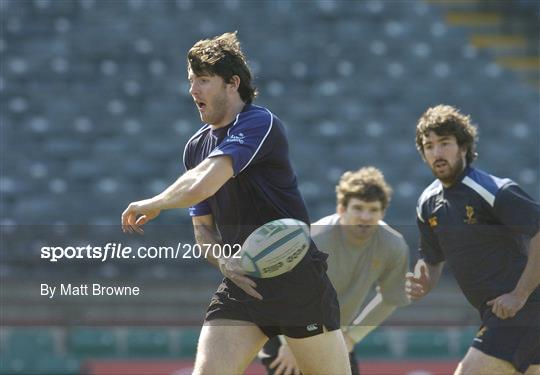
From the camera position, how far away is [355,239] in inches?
248

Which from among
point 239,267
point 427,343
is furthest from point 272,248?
point 427,343

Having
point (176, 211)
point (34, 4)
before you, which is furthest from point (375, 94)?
point (34, 4)

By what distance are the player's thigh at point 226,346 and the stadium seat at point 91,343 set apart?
3.96 meters

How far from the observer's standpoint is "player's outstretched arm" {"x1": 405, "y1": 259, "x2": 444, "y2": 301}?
594 cm

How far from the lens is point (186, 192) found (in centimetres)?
428

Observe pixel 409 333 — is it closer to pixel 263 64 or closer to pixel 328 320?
pixel 328 320

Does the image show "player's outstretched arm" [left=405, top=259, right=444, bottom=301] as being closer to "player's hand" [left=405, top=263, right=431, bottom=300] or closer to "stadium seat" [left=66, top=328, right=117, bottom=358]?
"player's hand" [left=405, top=263, right=431, bottom=300]

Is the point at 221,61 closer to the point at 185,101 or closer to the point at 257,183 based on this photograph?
the point at 257,183

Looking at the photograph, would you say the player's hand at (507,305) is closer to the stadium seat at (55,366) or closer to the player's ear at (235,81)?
the player's ear at (235,81)

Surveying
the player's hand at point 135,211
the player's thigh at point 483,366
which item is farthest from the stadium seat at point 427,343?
the player's hand at point 135,211

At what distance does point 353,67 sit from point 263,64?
1.15 meters

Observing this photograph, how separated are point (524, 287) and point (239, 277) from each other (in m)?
1.63

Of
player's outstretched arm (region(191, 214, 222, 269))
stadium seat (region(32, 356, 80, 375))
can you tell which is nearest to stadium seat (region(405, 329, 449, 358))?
stadium seat (region(32, 356, 80, 375))

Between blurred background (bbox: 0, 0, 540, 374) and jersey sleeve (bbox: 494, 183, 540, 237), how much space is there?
13.4ft
